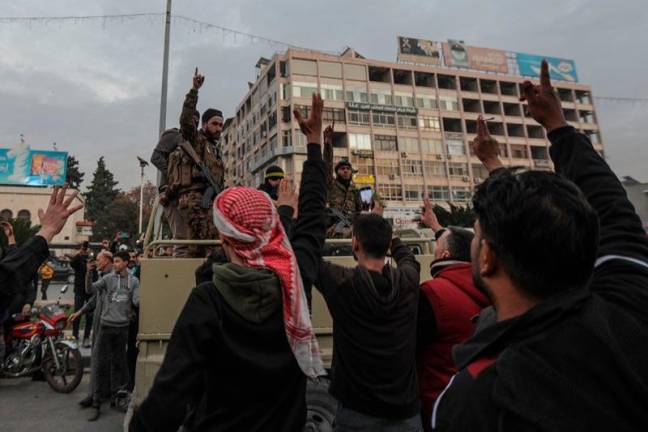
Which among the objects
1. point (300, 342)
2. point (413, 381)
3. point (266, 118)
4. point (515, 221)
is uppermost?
point (266, 118)

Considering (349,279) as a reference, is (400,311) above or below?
below

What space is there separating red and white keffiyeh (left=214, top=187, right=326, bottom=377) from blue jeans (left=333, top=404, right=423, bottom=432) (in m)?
0.64


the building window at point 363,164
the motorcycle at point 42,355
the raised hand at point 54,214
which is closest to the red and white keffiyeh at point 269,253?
the raised hand at point 54,214

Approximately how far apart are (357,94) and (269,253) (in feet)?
140

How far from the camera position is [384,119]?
138ft

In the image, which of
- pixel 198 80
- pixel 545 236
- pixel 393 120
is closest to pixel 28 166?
pixel 393 120

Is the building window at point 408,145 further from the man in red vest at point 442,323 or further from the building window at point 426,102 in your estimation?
the man in red vest at point 442,323

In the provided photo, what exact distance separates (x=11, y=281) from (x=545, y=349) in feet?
7.20

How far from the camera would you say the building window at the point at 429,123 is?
4334 cm

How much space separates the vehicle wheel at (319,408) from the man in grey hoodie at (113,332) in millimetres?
3189

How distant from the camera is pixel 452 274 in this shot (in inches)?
83.2

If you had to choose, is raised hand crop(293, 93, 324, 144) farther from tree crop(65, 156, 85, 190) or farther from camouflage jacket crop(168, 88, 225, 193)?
tree crop(65, 156, 85, 190)

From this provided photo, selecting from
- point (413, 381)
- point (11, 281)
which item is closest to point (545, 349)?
point (413, 381)

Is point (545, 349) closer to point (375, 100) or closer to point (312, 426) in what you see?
point (312, 426)
